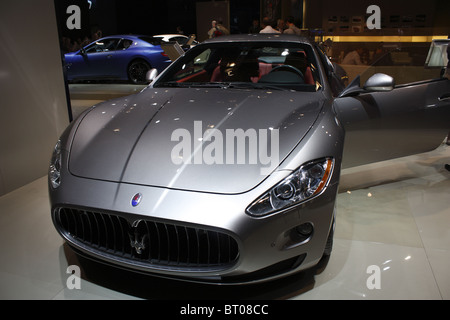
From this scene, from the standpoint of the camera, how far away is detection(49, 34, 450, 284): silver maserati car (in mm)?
1518

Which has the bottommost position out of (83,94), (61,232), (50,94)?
(83,94)

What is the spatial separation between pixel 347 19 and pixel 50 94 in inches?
202

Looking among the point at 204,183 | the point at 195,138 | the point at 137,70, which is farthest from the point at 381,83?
the point at 137,70

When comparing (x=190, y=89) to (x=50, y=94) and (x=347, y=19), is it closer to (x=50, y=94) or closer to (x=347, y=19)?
(x=50, y=94)

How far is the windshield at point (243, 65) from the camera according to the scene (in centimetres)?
265

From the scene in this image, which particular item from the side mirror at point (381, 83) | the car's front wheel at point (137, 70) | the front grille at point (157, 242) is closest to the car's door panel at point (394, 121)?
the side mirror at point (381, 83)

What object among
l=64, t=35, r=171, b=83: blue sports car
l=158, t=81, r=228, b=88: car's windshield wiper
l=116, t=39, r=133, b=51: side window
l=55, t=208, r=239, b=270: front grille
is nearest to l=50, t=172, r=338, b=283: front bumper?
l=55, t=208, r=239, b=270: front grille

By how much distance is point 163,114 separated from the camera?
6.87 ft

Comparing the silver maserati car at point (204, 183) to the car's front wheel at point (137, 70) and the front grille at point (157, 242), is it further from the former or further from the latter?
the car's front wheel at point (137, 70)

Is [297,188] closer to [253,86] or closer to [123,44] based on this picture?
[253,86]

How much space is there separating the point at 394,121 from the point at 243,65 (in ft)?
3.85

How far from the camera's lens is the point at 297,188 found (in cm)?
160
